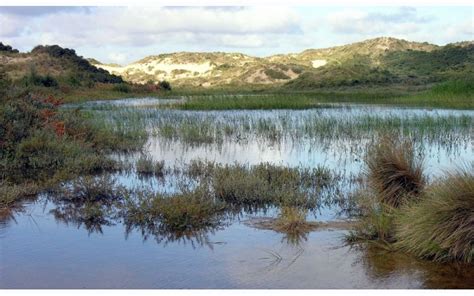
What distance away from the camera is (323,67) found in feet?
208

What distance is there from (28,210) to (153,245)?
8.95ft

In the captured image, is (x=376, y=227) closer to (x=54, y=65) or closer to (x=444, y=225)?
(x=444, y=225)

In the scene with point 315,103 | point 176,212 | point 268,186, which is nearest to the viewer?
point 176,212

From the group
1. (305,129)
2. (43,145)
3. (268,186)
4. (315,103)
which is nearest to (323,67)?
(315,103)

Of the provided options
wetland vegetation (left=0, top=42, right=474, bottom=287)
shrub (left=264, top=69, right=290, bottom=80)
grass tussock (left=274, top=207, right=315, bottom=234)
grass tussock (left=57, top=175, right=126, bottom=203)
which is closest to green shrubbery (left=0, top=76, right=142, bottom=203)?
wetland vegetation (left=0, top=42, right=474, bottom=287)

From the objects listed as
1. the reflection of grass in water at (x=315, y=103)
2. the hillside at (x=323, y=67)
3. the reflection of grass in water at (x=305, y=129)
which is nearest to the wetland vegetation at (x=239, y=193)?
the reflection of grass in water at (x=305, y=129)

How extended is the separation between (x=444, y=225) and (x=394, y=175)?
198 centimetres

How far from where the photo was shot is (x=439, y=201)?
6730 mm

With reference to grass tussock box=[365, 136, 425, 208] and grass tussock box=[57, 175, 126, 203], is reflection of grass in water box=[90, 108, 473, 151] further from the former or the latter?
grass tussock box=[365, 136, 425, 208]

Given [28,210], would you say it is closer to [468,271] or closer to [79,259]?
[79,259]

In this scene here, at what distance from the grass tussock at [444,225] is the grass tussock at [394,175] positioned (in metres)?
1.39

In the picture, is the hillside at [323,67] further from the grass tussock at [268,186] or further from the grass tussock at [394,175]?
the grass tussock at [394,175]

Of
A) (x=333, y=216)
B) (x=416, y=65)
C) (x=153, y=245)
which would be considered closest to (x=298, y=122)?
(x=333, y=216)

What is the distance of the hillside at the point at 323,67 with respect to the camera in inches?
2114
